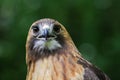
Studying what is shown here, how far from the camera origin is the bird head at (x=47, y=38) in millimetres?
10711

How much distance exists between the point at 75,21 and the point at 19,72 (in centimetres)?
118

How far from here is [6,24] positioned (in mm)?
14930

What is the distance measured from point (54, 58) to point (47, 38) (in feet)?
0.92

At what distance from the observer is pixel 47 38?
10664mm

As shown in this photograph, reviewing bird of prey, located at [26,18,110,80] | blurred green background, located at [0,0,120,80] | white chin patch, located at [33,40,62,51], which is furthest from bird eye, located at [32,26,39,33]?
blurred green background, located at [0,0,120,80]

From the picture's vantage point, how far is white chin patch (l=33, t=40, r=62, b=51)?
10.7m

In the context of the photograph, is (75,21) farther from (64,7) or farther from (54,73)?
(54,73)

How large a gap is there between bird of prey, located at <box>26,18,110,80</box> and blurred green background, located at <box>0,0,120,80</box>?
130 inches

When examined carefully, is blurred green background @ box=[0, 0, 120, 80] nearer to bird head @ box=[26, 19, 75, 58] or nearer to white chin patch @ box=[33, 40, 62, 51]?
bird head @ box=[26, 19, 75, 58]

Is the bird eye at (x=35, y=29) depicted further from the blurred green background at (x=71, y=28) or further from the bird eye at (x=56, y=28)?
the blurred green background at (x=71, y=28)

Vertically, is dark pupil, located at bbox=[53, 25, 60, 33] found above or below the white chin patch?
above

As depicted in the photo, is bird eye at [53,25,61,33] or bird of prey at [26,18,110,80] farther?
bird eye at [53,25,61,33]

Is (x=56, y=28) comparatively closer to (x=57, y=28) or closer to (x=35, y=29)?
(x=57, y=28)

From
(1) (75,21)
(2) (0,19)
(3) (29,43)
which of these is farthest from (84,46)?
(3) (29,43)
